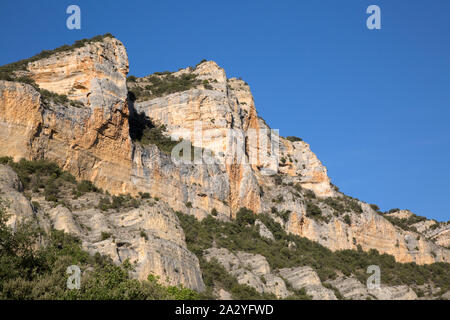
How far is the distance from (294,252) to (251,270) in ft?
38.6

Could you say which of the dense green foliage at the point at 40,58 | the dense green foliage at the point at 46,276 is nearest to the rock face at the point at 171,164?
the dense green foliage at the point at 40,58

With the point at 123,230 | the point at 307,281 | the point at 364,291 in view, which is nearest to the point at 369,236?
the point at 364,291

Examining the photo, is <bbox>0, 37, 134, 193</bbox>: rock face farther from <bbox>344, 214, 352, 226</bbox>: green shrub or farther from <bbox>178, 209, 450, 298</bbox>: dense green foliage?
<bbox>344, 214, 352, 226</bbox>: green shrub

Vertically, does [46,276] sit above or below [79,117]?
below

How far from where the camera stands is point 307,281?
59.2 metres

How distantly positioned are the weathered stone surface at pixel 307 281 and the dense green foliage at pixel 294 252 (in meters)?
1.74

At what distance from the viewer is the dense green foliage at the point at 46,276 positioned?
3105cm

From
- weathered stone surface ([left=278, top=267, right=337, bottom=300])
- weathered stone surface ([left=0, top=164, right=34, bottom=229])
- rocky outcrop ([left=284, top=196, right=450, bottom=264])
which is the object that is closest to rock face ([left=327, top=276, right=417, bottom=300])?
weathered stone surface ([left=278, top=267, right=337, bottom=300])

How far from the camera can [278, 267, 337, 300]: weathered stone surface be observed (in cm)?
5759

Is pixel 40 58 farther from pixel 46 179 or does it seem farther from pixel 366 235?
pixel 366 235

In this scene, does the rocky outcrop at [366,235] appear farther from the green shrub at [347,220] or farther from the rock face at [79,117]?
the rock face at [79,117]
